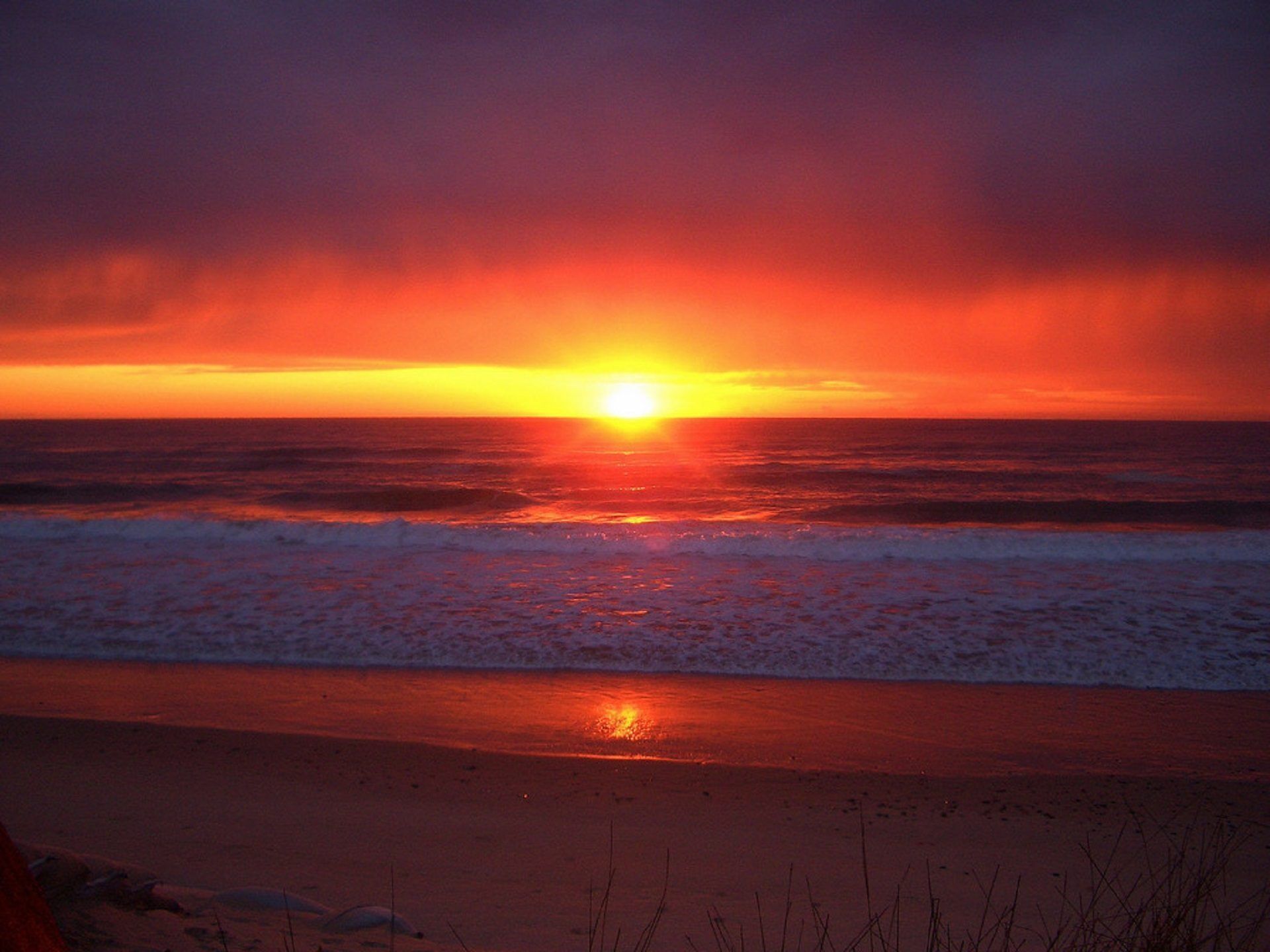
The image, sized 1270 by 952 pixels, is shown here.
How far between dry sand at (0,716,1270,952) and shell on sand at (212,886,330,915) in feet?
0.38

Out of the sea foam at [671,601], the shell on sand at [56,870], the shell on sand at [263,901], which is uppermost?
the shell on sand at [56,870]

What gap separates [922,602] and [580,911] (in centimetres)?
921

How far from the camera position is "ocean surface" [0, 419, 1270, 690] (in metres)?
9.66

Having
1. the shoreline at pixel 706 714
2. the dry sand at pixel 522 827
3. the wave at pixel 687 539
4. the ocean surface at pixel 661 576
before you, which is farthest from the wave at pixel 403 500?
the dry sand at pixel 522 827

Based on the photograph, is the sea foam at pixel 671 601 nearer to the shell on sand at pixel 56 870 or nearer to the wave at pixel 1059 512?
the shell on sand at pixel 56 870

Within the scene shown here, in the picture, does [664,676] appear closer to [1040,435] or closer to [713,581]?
[713,581]

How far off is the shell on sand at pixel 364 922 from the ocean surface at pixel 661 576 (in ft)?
18.1

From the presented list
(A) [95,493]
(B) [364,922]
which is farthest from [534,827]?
(A) [95,493]

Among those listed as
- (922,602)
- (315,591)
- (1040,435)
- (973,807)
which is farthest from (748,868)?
(1040,435)

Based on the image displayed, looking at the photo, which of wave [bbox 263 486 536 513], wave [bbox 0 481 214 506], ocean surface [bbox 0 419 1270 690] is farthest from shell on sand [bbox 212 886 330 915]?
wave [bbox 0 481 214 506]

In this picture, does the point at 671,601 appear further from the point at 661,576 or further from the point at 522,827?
the point at 522,827

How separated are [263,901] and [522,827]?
1670mm

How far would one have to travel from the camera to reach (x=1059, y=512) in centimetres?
2661

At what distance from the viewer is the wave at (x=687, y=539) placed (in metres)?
16.5
